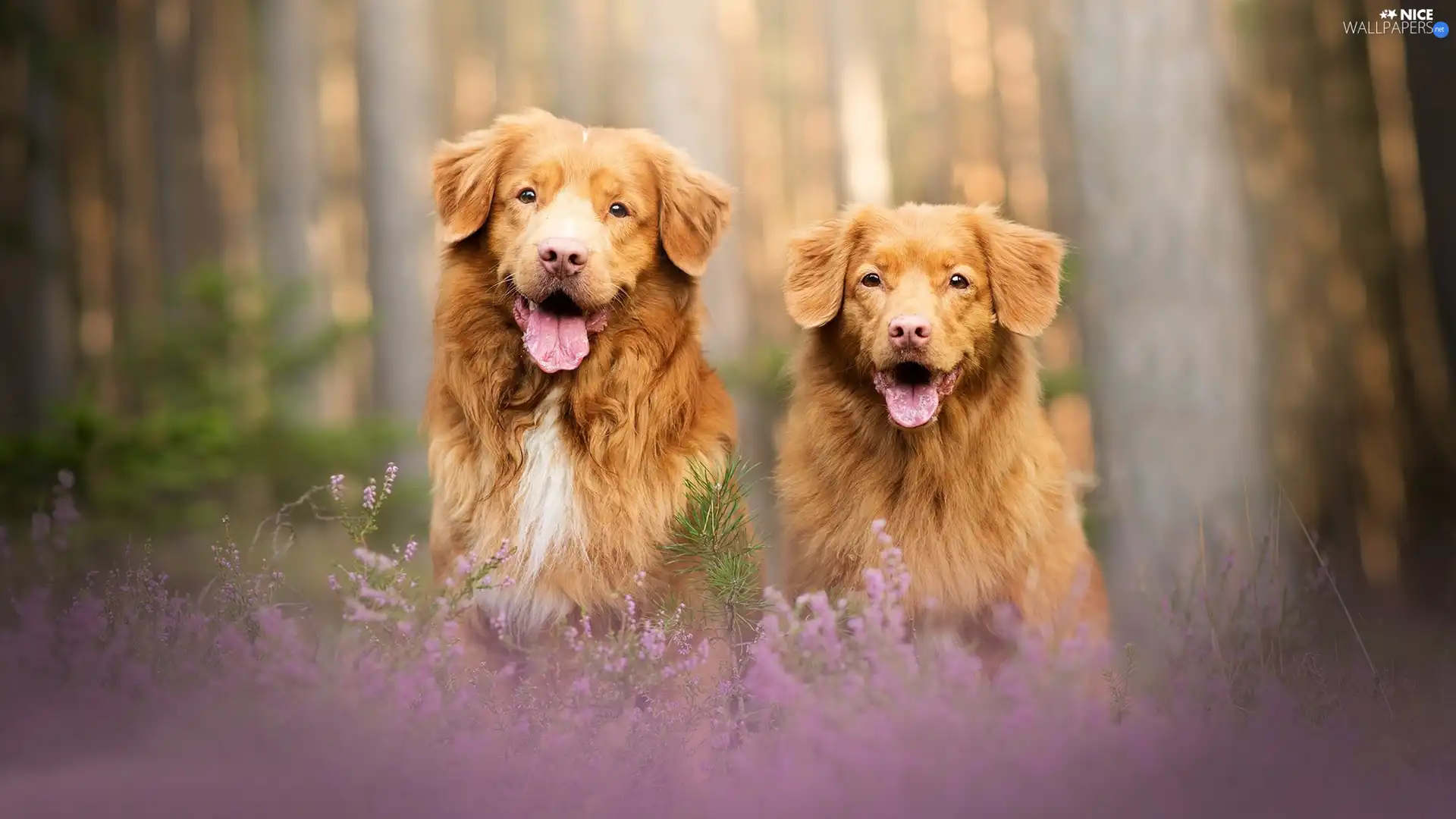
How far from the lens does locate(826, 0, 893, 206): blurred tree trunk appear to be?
10.6 meters

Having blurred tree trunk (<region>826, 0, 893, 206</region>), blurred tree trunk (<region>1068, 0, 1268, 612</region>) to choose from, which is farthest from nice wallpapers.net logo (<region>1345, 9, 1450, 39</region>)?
blurred tree trunk (<region>826, 0, 893, 206</region>)

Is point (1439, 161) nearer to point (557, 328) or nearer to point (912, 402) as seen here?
point (912, 402)

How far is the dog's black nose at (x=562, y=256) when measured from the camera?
3354 millimetres

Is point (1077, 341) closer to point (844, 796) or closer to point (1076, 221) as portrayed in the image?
point (1076, 221)

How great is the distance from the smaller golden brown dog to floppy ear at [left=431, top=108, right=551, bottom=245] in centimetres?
91

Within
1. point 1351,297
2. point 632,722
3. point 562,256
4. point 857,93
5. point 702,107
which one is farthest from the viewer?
point 857,93

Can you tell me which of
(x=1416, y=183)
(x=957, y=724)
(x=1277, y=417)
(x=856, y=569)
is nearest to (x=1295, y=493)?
(x=1277, y=417)

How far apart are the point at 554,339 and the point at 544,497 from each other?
0.45 meters

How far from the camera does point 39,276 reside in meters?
9.73

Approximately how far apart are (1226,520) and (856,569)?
8.26 feet

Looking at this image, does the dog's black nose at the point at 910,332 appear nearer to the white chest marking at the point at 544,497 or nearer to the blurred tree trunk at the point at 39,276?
the white chest marking at the point at 544,497

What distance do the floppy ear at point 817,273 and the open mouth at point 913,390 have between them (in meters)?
0.27

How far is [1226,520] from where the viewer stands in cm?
539

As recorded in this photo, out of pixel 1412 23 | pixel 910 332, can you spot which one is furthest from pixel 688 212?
pixel 1412 23
